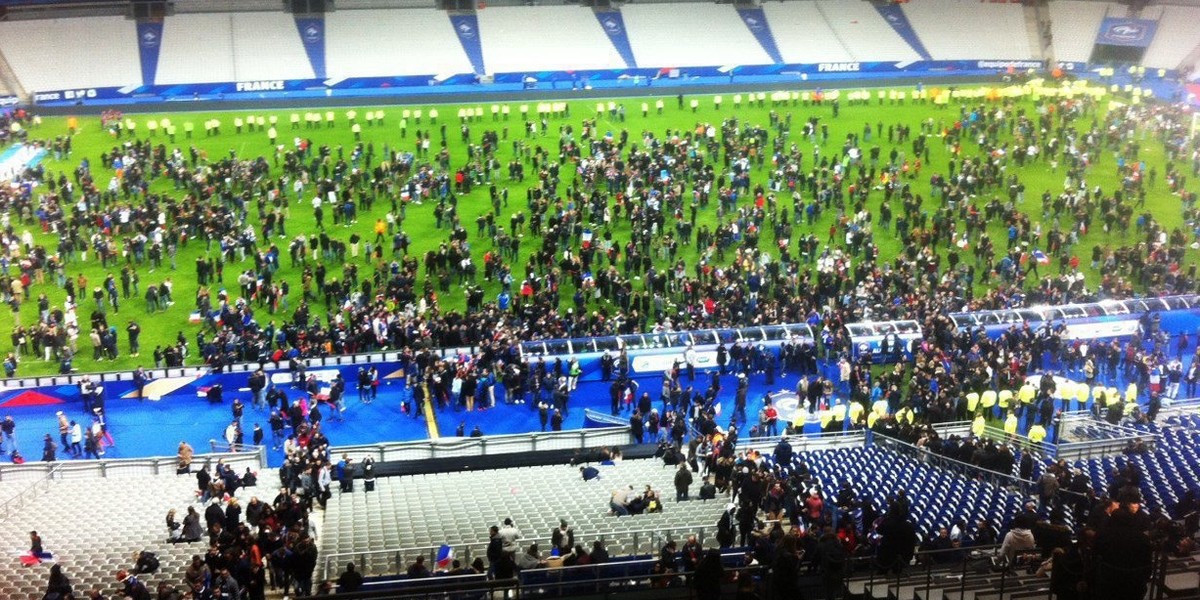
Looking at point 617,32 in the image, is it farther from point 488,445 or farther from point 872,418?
point 488,445

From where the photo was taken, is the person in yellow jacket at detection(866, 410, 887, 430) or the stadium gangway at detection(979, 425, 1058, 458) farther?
the person in yellow jacket at detection(866, 410, 887, 430)

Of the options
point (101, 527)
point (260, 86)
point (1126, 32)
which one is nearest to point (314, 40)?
point (260, 86)

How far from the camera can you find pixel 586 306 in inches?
1594

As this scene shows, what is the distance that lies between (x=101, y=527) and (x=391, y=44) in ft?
170

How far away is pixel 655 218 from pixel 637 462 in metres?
18.0

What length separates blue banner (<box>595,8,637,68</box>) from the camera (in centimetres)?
7159

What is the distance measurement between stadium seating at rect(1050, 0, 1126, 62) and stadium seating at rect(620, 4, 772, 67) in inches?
804

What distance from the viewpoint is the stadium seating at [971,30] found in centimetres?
7625

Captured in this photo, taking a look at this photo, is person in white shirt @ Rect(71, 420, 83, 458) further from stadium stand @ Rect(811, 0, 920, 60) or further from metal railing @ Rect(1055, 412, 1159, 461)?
stadium stand @ Rect(811, 0, 920, 60)

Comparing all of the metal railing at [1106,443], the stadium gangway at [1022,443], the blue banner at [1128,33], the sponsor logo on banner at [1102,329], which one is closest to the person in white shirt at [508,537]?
the stadium gangway at [1022,443]

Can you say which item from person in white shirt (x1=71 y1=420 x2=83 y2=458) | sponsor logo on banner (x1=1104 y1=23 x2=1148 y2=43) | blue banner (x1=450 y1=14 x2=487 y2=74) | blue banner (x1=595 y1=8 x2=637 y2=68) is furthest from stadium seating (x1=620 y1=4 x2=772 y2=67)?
person in white shirt (x1=71 y1=420 x2=83 y2=458)

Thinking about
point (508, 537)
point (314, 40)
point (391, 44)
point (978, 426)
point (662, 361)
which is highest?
point (314, 40)

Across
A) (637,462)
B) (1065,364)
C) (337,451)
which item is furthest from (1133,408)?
(337,451)

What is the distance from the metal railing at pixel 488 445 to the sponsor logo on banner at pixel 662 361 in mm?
5857
